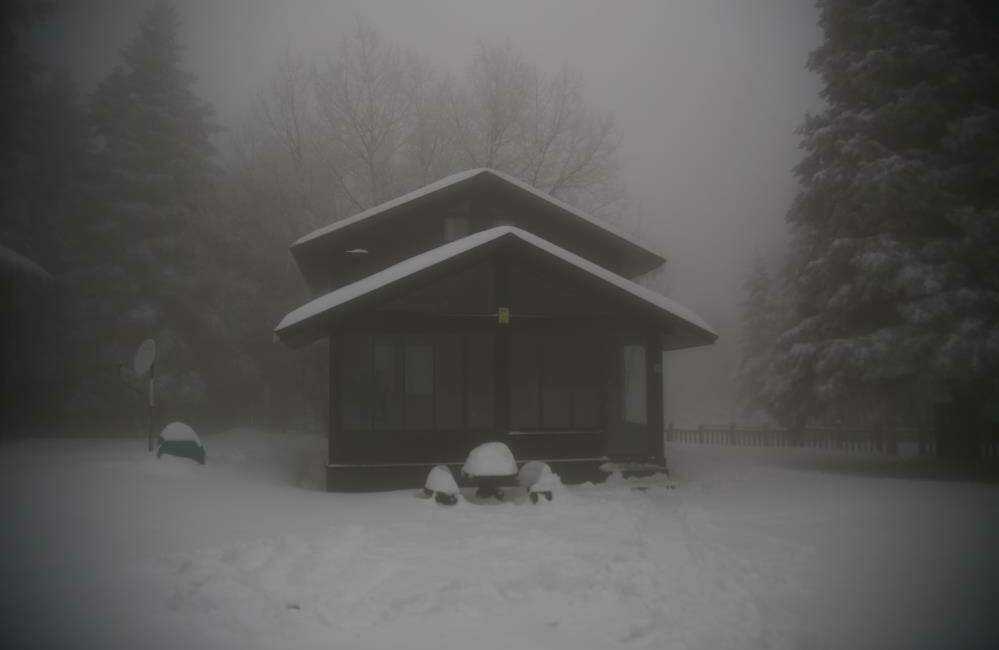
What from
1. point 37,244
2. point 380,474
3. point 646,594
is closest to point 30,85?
point 37,244

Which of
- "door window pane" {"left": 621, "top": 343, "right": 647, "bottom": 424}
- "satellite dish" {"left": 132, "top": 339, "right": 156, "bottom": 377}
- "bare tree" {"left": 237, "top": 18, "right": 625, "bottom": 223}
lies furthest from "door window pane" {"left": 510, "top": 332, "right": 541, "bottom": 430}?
"bare tree" {"left": 237, "top": 18, "right": 625, "bottom": 223}

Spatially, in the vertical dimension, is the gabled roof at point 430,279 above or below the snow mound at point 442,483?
above

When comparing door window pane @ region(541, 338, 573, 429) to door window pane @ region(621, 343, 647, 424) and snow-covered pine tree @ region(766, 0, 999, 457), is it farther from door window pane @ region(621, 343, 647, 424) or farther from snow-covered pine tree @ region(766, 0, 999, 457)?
door window pane @ region(621, 343, 647, 424)

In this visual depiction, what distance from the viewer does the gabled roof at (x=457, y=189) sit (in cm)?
1744

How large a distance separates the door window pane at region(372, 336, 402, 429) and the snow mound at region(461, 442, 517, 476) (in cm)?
404

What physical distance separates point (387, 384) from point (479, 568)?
37.3 feet

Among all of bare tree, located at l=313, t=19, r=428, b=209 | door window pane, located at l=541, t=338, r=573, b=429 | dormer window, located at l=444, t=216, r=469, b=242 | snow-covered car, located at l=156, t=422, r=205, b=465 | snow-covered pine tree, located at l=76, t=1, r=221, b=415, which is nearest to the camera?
snow-covered car, located at l=156, t=422, r=205, b=465

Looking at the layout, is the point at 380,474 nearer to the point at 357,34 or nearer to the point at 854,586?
the point at 854,586

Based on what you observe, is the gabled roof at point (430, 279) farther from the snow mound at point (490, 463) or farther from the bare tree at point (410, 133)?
the bare tree at point (410, 133)

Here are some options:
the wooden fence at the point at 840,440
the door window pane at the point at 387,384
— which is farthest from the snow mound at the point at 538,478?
the wooden fence at the point at 840,440

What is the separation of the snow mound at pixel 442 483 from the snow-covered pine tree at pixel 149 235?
17.6 m

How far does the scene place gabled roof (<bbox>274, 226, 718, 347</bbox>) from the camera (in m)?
12.9

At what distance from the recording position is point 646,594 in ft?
22.4

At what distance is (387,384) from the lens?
1839cm
